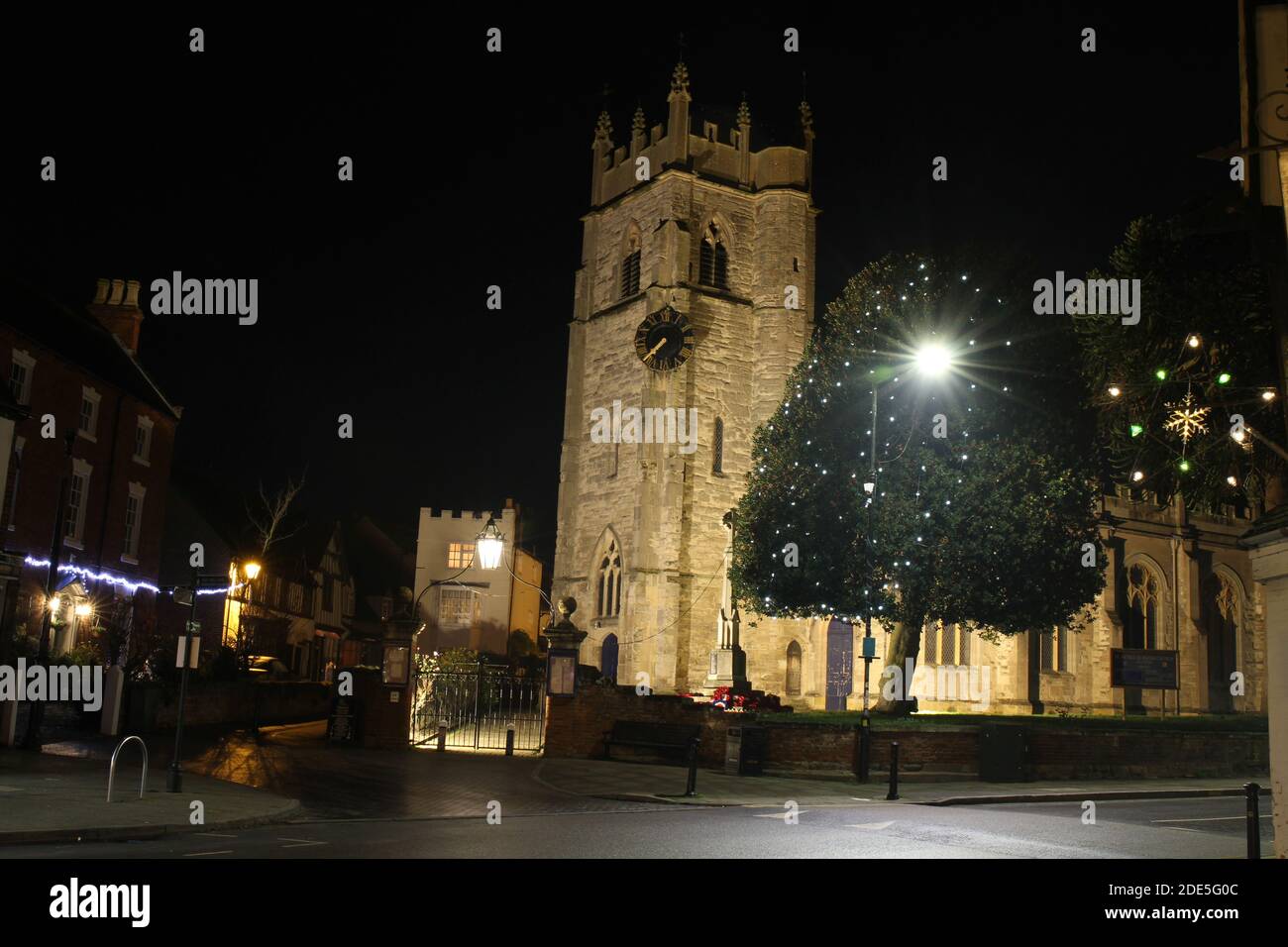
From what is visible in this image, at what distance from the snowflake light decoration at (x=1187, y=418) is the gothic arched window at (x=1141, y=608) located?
2512cm

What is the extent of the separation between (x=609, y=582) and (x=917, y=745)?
83.3 feet

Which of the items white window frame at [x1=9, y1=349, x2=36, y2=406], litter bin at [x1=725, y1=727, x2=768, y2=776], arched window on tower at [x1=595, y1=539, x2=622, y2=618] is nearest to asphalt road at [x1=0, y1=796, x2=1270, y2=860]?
litter bin at [x1=725, y1=727, x2=768, y2=776]

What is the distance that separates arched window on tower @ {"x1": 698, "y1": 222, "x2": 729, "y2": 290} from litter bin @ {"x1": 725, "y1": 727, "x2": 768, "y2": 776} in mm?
28986

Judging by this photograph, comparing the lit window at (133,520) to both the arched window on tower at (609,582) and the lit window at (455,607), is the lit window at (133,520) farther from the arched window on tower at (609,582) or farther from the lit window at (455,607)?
the lit window at (455,607)

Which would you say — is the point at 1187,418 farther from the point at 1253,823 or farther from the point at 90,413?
the point at 90,413

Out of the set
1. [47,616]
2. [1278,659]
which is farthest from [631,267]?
[1278,659]

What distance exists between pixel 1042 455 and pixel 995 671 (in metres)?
14.4

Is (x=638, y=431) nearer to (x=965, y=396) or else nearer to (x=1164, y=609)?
(x=965, y=396)

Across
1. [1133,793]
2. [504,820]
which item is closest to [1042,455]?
[1133,793]

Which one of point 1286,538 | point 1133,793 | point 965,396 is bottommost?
point 1133,793

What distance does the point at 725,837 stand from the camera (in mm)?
12742

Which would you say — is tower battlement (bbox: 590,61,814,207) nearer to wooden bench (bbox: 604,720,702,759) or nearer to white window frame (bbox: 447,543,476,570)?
white window frame (bbox: 447,543,476,570)

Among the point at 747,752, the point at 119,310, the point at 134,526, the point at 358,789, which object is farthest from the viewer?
the point at 119,310
